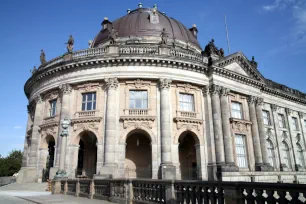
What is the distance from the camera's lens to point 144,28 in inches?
1225

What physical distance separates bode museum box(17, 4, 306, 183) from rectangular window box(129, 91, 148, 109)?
0.09m

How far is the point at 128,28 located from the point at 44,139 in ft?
55.8

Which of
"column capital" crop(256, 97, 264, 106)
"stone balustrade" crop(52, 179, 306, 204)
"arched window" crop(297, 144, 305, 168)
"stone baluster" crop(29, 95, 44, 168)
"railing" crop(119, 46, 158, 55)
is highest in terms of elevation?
"railing" crop(119, 46, 158, 55)

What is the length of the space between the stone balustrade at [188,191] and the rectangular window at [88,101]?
973 cm

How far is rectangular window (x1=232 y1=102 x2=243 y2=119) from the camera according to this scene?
2597 centimetres

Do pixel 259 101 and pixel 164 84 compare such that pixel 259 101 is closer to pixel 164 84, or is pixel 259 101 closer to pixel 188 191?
pixel 164 84

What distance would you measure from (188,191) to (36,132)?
21398mm

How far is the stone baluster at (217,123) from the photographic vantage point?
21.9 meters

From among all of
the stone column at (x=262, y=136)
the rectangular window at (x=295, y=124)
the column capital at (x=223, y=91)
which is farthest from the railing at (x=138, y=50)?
the rectangular window at (x=295, y=124)

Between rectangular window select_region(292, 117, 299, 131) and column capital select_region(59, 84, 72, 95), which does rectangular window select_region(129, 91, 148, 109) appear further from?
rectangular window select_region(292, 117, 299, 131)

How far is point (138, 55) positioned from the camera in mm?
22109

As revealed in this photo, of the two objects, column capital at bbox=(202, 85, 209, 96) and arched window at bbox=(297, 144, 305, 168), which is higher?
column capital at bbox=(202, 85, 209, 96)

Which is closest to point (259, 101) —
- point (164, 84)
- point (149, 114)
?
point (164, 84)

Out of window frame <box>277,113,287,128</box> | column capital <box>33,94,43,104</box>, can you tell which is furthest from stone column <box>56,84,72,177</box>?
window frame <box>277,113,287,128</box>
